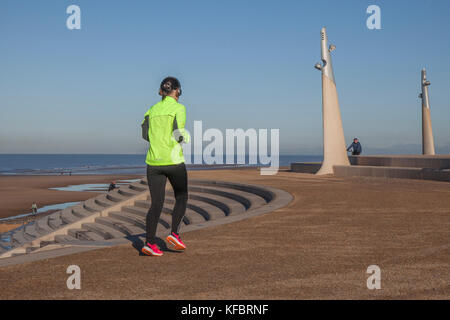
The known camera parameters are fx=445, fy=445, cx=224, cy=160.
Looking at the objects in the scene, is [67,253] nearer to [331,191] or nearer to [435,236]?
[435,236]

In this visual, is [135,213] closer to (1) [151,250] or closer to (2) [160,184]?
(1) [151,250]

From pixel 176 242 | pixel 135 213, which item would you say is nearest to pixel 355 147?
pixel 135 213

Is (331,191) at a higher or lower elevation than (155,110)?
lower

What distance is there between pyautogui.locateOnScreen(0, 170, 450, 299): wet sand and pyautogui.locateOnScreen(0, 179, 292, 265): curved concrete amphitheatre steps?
1.86 m

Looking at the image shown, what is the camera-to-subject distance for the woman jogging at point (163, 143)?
512 cm

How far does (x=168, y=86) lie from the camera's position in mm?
5242

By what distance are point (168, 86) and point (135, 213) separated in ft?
31.4

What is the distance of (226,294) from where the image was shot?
12.4ft

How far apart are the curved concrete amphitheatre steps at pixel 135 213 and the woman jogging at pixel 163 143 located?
2752 millimetres

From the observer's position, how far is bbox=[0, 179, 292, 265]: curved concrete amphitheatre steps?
35.4 ft

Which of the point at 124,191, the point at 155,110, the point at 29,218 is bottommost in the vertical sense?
the point at 29,218

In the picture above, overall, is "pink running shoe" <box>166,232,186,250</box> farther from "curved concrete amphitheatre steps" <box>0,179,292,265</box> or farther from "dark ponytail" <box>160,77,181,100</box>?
"curved concrete amphitheatre steps" <box>0,179,292,265</box>
